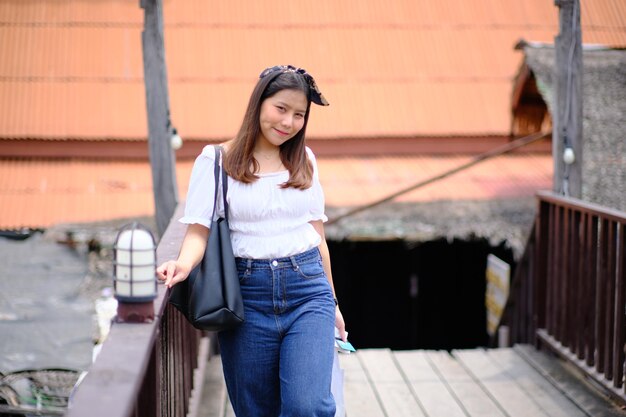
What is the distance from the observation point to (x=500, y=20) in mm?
10328

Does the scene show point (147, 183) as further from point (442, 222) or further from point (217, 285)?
point (217, 285)

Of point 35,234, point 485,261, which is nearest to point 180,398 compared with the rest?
point 35,234

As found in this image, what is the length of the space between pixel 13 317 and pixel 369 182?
3.71m

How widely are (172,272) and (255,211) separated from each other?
1.25 ft

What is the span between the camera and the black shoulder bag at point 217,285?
283cm

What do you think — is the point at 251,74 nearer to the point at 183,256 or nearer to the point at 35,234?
the point at 35,234

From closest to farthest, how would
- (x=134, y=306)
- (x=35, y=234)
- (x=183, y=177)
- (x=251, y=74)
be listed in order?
(x=134, y=306) → (x=35, y=234) → (x=183, y=177) → (x=251, y=74)

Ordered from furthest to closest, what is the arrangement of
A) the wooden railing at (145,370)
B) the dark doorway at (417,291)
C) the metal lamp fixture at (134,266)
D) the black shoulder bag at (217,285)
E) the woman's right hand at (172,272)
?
the dark doorway at (417,291), the black shoulder bag at (217,285), the woman's right hand at (172,272), the metal lamp fixture at (134,266), the wooden railing at (145,370)

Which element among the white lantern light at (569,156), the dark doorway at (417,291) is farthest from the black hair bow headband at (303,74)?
the dark doorway at (417,291)

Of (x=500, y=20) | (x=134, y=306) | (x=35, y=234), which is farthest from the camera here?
(x=500, y=20)

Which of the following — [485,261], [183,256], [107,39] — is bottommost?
[485,261]

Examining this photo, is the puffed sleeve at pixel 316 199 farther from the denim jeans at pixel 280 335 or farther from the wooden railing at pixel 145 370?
the wooden railing at pixel 145 370

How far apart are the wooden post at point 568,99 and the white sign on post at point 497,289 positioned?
1.71m

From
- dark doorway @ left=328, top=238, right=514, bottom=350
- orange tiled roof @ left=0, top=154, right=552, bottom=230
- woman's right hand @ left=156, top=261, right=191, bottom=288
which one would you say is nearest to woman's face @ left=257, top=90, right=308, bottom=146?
woman's right hand @ left=156, top=261, right=191, bottom=288
